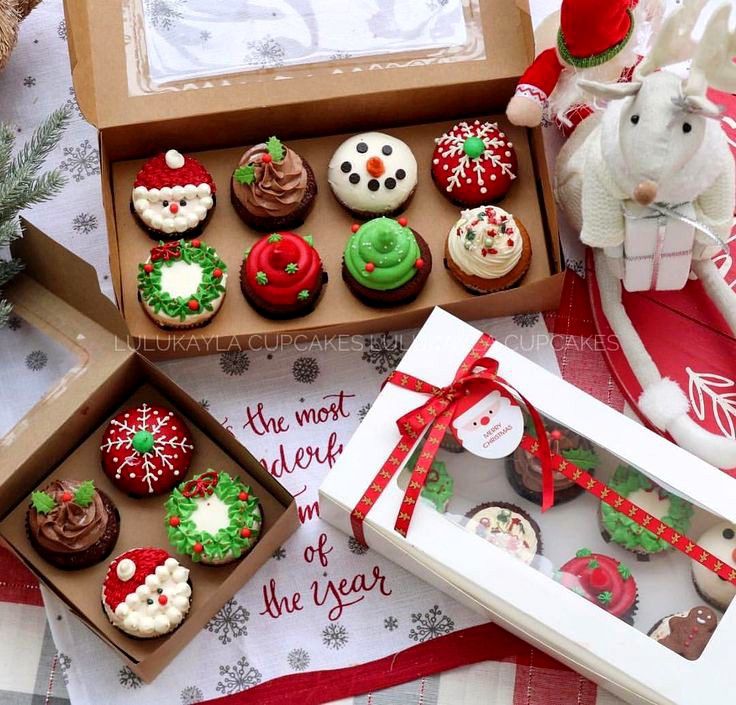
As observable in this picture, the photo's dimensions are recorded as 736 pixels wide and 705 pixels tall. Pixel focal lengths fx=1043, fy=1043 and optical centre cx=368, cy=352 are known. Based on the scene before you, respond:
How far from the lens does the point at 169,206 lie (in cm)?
195

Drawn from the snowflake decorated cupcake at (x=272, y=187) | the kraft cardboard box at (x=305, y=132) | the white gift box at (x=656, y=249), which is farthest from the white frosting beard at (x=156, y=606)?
the white gift box at (x=656, y=249)

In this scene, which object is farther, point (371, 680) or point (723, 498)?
point (371, 680)

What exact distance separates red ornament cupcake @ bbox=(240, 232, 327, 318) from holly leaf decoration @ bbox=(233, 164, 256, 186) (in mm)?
111

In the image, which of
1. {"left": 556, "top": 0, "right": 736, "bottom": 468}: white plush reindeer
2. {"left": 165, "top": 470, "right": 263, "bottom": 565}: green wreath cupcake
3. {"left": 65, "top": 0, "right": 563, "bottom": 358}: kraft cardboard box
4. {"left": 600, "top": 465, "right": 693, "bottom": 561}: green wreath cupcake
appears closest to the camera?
{"left": 556, "top": 0, "right": 736, "bottom": 468}: white plush reindeer

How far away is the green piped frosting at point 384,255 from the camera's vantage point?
1.86 metres

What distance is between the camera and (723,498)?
167 cm

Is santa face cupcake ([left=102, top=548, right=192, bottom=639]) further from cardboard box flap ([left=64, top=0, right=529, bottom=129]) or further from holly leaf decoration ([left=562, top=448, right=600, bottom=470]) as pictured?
cardboard box flap ([left=64, top=0, right=529, bottom=129])

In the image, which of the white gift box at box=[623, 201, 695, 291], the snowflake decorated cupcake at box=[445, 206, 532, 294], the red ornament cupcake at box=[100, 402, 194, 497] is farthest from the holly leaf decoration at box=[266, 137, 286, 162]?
the white gift box at box=[623, 201, 695, 291]

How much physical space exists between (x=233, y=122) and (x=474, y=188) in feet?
1.53

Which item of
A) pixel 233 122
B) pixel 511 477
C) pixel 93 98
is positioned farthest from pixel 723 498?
pixel 93 98

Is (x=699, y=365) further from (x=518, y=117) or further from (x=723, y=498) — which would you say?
(x=518, y=117)

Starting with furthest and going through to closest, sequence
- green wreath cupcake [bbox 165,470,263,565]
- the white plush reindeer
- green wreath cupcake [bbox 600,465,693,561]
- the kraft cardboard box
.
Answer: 1. the kraft cardboard box
2. green wreath cupcake [bbox 165,470,263,565]
3. green wreath cupcake [bbox 600,465,693,561]
4. the white plush reindeer

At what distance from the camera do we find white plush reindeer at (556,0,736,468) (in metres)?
1.57

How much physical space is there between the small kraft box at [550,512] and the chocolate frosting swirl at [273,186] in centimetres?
38
